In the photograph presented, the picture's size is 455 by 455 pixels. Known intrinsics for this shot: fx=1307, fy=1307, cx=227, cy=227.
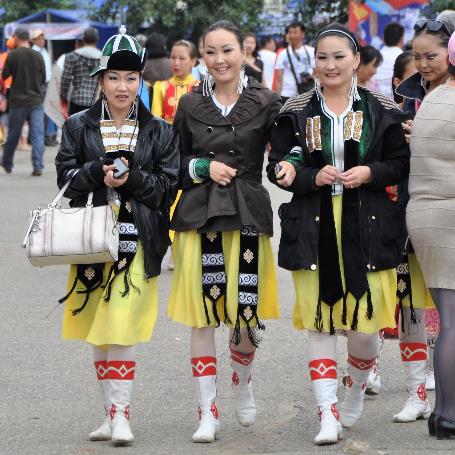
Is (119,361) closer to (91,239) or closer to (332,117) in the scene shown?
(91,239)

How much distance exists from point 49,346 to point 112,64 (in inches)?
105

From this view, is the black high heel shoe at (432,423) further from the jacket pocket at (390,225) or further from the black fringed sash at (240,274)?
the black fringed sash at (240,274)

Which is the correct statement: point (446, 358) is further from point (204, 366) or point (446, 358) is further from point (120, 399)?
point (120, 399)

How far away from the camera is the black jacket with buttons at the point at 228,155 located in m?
5.95

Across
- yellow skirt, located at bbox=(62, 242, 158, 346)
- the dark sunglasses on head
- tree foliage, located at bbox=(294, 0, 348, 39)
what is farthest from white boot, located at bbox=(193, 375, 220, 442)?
tree foliage, located at bbox=(294, 0, 348, 39)

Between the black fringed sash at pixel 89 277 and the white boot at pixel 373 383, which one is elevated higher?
the black fringed sash at pixel 89 277

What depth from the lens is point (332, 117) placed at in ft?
19.2

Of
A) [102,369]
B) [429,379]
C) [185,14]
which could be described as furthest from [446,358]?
[185,14]

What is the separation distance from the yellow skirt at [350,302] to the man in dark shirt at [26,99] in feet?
42.4

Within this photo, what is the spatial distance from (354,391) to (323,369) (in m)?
0.32

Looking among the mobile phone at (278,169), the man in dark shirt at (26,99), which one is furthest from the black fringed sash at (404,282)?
the man in dark shirt at (26,99)

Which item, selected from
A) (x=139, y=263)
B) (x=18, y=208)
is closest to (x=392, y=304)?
A: (x=139, y=263)

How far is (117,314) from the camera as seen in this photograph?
19.0 feet

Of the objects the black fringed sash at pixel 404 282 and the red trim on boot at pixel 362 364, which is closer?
the red trim on boot at pixel 362 364
